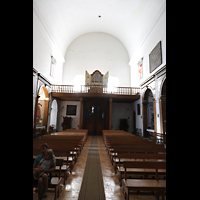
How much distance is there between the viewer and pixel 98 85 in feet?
45.9

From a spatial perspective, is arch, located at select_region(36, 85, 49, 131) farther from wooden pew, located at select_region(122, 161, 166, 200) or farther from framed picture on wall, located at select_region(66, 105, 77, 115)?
wooden pew, located at select_region(122, 161, 166, 200)

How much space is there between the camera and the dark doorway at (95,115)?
50.2 feet

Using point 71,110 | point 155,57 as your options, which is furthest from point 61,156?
point 71,110

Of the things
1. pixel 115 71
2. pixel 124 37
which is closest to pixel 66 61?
pixel 115 71

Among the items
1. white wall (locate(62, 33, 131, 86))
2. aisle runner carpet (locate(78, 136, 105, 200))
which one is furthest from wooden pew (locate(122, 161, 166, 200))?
white wall (locate(62, 33, 131, 86))

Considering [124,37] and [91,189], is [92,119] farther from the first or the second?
[91,189]

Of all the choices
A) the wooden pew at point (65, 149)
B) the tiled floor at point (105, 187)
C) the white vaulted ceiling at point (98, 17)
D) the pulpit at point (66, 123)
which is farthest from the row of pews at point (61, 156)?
the pulpit at point (66, 123)

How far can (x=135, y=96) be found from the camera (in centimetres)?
1377

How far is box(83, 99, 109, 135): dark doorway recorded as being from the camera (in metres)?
15.3

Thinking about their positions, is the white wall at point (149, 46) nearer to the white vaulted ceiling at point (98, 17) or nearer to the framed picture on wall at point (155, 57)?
the framed picture on wall at point (155, 57)

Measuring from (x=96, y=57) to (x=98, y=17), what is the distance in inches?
172

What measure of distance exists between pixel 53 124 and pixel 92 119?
4173 millimetres

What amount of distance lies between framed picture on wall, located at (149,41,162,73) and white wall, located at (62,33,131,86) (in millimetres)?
6565

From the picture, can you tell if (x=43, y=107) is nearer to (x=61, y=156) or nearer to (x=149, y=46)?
(x=61, y=156)
